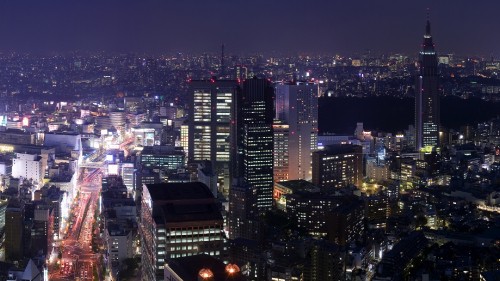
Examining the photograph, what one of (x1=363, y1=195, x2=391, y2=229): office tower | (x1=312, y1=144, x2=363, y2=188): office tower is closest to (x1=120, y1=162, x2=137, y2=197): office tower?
(x1=312, y1=144, x2=363, y2=188): office tower

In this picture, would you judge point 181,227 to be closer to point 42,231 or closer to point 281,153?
point 42,231

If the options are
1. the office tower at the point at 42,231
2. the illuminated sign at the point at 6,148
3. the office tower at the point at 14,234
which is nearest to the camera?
the office tower at the point at 14,234

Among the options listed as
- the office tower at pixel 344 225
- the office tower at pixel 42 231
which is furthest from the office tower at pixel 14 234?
the office tower at pixel 344 225

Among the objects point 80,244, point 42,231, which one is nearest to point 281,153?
point 80,244

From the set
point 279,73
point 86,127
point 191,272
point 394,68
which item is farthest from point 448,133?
point 191,272

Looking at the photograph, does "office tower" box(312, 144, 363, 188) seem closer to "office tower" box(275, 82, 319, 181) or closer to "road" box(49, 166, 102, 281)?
"office tower" box(275, 82, 319, 181)

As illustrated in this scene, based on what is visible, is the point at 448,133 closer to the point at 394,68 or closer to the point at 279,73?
the point at 279,73

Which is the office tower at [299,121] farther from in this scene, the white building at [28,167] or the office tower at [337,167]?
the white building at [28,167]
